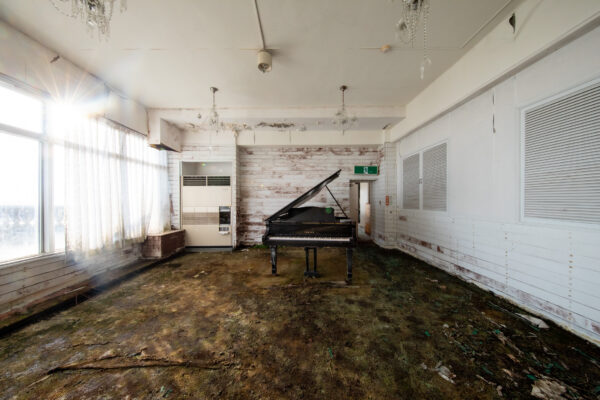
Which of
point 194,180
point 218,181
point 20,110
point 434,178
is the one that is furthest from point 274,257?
point 20,110

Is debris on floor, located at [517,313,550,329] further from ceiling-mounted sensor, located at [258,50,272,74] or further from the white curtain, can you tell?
the white curtain

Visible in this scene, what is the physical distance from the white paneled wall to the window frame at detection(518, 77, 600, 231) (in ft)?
0.04

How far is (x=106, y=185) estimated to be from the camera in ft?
11.7

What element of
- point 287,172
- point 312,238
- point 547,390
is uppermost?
point 287,172

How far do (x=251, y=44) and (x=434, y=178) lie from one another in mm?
4125

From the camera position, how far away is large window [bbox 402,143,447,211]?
12.3ft

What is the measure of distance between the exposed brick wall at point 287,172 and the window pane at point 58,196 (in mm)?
3376

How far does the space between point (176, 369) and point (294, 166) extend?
4915mm

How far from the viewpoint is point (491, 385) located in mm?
1444

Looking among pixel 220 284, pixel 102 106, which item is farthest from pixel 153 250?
pixel 102 106

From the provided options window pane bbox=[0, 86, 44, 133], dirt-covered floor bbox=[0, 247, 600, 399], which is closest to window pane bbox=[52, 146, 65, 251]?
window pane bbox=[0, 86, 44, 133]

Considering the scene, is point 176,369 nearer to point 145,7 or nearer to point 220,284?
point 220,284

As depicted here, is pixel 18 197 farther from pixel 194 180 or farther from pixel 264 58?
pixel 264 58

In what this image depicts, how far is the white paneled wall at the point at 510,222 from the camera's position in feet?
6.40
